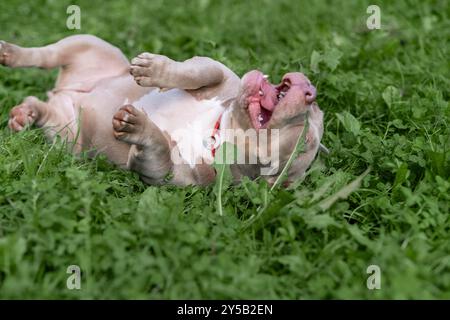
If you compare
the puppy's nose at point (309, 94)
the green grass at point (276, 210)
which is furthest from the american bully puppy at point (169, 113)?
the green grass at point (276, 210)

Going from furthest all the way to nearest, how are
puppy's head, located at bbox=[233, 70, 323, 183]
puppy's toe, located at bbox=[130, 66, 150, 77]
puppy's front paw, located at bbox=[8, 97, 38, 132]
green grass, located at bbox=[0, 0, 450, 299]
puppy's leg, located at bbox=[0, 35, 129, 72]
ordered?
puppy's leg, located at bbox=[0, 35, 129, 72] < puppy's front paw, located at bbox=[8, 97, 38, 132] < puppy's toe, located at bbox=[130, 66, 150, 77] < puppy's head, located at bbox=[233, 70, 323, 183] < green grass, located at bbox=[0, 0, 450, 299]

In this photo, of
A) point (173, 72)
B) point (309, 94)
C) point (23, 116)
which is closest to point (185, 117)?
point (173, 72)

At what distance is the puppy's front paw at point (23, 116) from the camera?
4.20 m

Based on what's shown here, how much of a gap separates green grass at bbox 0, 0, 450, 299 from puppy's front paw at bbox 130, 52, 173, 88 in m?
0.50

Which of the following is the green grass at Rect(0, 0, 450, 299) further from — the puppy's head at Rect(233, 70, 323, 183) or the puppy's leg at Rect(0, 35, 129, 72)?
the puppy's leg at Rect(0, 35, 129, 72)

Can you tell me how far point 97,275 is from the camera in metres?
2.91

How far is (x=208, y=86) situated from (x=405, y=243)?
1.37 metres

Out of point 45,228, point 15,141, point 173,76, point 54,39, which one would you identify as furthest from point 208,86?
point 54,39

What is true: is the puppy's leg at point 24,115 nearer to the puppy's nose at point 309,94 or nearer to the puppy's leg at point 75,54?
the puppy's leg at point 75,54

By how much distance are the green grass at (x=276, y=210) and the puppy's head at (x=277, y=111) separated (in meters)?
0.19

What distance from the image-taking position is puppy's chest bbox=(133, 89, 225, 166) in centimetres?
378

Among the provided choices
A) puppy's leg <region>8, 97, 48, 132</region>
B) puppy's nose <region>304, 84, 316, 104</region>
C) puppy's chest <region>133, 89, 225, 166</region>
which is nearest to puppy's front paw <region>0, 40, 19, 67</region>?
puppy's leg <region>8, 97, 48, 132</region>

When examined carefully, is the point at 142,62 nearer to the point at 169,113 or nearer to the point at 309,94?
the point at 169,113
